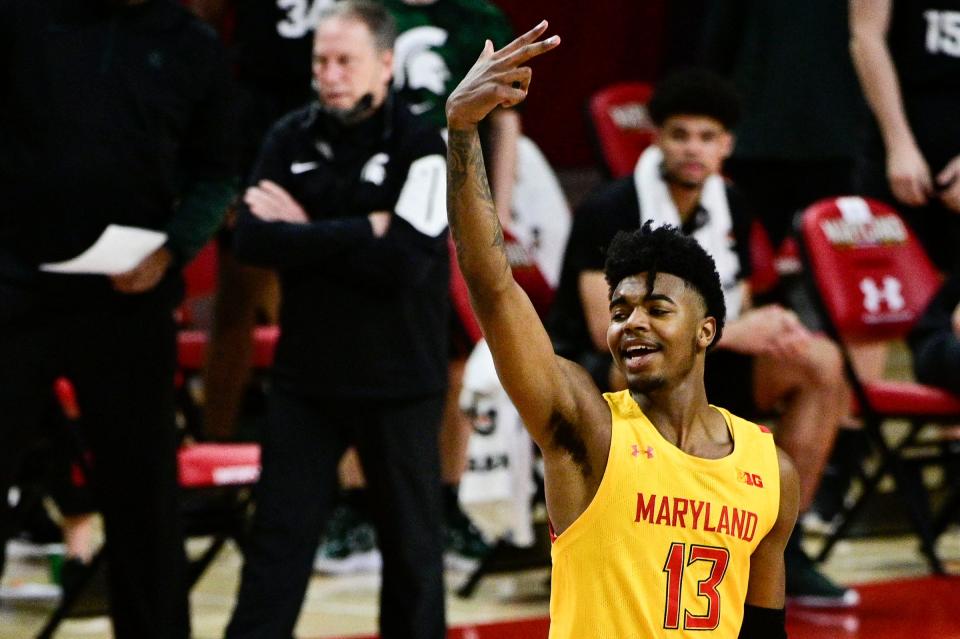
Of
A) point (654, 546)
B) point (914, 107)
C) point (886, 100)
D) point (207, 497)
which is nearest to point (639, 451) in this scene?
point (654, 546)

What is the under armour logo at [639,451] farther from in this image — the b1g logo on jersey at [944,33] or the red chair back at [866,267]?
the b1g logo on jersey at [944,33]

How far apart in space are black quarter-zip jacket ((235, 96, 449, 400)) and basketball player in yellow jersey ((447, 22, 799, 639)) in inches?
51.7

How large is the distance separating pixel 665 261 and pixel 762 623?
2.23ft

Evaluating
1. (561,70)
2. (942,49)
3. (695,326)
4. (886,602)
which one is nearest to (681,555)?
(695,326)

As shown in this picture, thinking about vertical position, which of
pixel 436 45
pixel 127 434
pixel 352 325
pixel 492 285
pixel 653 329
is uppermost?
pixel 436 45

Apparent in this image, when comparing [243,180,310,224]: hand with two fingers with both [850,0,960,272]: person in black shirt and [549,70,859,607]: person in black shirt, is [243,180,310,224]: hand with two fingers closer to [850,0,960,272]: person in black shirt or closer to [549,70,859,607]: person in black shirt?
[549,70,859,607]: person in black shirt

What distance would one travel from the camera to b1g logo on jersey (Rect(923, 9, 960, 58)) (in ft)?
20.0

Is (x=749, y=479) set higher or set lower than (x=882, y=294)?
higher

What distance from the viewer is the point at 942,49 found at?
6102 mm

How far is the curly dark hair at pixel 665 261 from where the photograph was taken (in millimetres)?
3014

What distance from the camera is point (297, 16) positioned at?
18.9 ft

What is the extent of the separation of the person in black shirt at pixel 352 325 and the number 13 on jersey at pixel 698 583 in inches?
57.4

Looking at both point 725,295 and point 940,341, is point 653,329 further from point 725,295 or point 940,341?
point 940,341

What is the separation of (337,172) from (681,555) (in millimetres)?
1808
